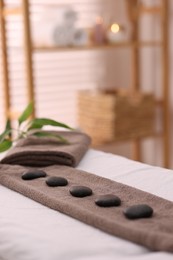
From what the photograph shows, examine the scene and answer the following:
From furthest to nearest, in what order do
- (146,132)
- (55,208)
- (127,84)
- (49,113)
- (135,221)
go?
1. (127,84)
2. (49,113)
3. (146,132)
4. (55,208)
5. (135,221)

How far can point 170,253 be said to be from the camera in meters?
0.96

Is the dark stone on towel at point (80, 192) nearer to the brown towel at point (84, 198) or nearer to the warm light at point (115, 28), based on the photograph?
the brown towel at point (84, 198)

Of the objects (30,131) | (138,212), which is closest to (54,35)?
(30,131)

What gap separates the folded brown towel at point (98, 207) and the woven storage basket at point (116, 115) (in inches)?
52.3

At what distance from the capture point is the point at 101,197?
1197 mm

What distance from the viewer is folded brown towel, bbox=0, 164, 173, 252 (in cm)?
101

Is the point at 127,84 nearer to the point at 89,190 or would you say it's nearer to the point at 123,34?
the point at 123,34

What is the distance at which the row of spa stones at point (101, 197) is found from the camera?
3.60 ft

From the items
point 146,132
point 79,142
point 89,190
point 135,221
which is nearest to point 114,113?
point 146,132

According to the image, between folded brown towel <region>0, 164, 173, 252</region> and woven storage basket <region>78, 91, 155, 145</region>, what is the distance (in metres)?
1.33

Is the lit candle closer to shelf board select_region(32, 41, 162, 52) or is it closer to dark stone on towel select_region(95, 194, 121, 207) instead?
shelf board select_region(32, 41, 162, 52)

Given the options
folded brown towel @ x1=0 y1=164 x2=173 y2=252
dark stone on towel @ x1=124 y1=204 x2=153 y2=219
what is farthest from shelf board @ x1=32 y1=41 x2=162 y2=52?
dark stone on towel @ x1=124 y1=204 x2=153 y2=219

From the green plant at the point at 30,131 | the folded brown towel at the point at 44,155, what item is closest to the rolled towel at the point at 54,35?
the green plant at the point at 30,131

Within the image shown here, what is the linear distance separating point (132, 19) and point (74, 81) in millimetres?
482
